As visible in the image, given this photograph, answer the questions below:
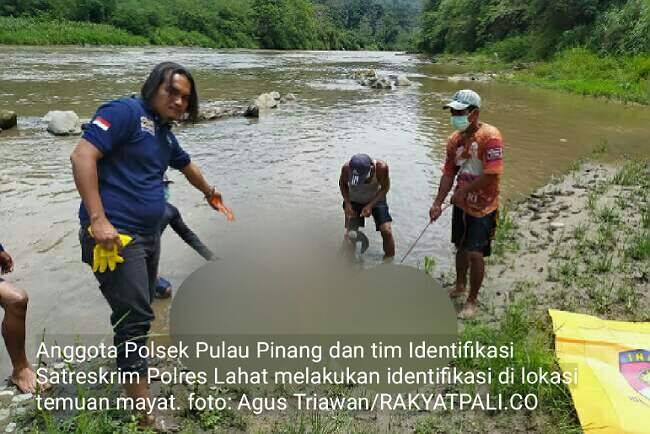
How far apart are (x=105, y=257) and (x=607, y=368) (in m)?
2.98

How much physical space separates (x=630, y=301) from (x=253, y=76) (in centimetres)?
2209

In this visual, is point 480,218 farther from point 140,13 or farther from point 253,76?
point 140,13

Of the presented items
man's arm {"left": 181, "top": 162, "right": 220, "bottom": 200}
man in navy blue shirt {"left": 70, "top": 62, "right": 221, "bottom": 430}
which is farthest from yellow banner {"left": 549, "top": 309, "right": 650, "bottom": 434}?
man's arm {"left": 181, "top": 162, "right": 220, "bottom": 200}

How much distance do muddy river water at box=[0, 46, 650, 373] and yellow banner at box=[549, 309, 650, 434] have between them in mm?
1836

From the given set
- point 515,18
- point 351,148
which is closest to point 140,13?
point 515,18

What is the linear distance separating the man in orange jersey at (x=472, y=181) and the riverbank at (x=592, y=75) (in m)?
15.2

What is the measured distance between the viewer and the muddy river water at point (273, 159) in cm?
470

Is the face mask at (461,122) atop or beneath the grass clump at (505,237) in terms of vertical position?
atop

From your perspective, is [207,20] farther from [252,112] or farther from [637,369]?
[637,369]

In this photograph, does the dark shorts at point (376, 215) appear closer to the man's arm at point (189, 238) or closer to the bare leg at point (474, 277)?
the bare leg at point (474, 277)

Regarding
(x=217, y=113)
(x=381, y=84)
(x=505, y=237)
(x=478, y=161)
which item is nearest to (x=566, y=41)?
(x=381, y=84)

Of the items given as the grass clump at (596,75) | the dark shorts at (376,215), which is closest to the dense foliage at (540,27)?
the grass clump at (596,75)

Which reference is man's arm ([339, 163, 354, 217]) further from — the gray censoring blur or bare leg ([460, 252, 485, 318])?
the gray censoring blur

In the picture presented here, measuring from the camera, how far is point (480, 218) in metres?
3.86
